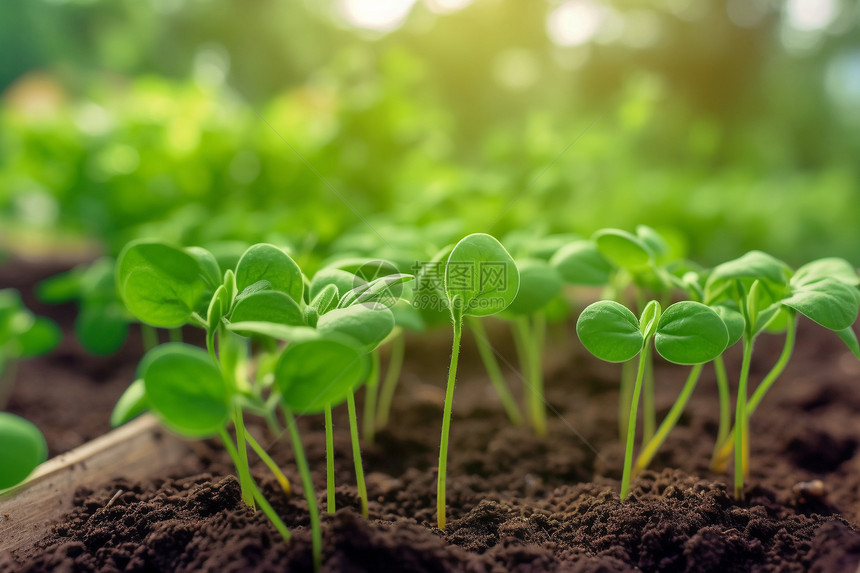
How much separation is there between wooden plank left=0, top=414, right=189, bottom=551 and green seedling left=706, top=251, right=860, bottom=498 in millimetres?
779

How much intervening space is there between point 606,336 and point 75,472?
0.69 m

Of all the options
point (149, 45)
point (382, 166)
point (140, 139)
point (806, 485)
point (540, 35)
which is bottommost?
→ point (806, 485)

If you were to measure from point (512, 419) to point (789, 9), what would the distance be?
325cm

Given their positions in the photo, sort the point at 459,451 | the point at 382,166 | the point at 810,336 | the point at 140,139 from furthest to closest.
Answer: the point at 140,139
the point at 382,166
the point at 810,336
the point at 459,451

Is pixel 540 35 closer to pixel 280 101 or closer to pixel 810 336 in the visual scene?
pixel 280 101

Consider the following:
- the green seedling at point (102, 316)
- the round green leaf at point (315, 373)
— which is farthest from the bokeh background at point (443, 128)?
the round green leaf at point (315, 373)

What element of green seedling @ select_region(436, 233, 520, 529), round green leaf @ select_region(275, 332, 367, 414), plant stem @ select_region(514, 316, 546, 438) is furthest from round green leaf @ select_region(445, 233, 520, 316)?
plant stem @ select_region(514, 316, 546, 438)

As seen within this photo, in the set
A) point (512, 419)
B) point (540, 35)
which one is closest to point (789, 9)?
point (540, 35)

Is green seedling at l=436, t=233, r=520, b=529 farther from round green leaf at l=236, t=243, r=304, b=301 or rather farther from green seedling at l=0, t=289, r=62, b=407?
green seedling at l=0, t=289, r=62, b=407

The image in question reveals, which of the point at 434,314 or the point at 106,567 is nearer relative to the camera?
the point at 106,567

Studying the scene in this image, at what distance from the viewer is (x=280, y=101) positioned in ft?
6.91

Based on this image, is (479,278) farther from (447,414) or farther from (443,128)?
(443,128)

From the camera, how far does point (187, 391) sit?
45 centimetres

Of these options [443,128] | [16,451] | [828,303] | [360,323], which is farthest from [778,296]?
[443,128]
